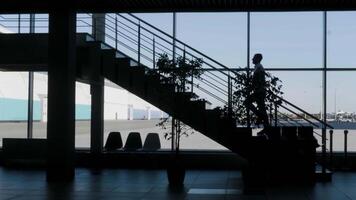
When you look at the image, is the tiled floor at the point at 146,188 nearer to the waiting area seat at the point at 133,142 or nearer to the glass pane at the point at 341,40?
the waiting area seat at the point at 133,142

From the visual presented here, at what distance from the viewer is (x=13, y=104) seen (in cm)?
1817

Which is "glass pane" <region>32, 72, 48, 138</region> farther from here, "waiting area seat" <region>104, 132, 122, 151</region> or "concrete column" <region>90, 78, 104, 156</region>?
"waiting area seat" <region>104, 132, 122, 151</region>

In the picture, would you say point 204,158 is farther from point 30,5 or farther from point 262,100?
point 30,5

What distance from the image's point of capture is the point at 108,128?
17.7 metres

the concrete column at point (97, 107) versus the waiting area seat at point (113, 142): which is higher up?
the concrete column at point (97, 107)

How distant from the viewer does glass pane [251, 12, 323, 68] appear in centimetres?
1566

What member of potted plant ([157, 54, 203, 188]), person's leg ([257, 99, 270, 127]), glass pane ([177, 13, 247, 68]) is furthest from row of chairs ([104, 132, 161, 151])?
person's leg ([257, 99, 270, 127])

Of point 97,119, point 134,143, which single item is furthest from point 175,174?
point 97,119

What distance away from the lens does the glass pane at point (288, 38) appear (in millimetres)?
15664

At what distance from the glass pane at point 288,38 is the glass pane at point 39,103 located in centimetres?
643

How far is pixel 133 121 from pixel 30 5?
25.0ft

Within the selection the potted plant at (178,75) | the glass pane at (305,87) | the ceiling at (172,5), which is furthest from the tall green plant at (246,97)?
the glass pane at (305,87)

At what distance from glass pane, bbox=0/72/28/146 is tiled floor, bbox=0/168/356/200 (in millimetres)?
3295

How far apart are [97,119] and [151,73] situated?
12.0ft
